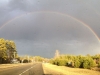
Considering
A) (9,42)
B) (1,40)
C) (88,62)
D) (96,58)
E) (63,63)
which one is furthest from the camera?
(9,42)

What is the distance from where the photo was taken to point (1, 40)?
103250mm

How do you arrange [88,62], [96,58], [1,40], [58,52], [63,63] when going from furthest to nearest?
[58,52] < [96,58] < [1,40] < [63,63] < [88,62]

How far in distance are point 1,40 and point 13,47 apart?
1320 inches

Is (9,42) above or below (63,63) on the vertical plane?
above

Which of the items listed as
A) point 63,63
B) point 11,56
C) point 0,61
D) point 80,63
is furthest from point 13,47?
point 80,63

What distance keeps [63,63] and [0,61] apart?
33636 millimetres

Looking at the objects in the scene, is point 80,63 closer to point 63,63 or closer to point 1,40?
point 63,63

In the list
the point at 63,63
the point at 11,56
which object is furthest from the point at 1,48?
the point at 11,56

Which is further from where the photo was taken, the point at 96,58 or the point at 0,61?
the point at 96,58

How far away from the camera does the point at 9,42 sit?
130m

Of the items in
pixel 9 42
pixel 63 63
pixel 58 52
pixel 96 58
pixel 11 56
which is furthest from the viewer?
pixel 58 52

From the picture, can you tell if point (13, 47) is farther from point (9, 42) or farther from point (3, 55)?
point (3, 55)

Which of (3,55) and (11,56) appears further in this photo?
(11,56)

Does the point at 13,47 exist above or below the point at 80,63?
above
